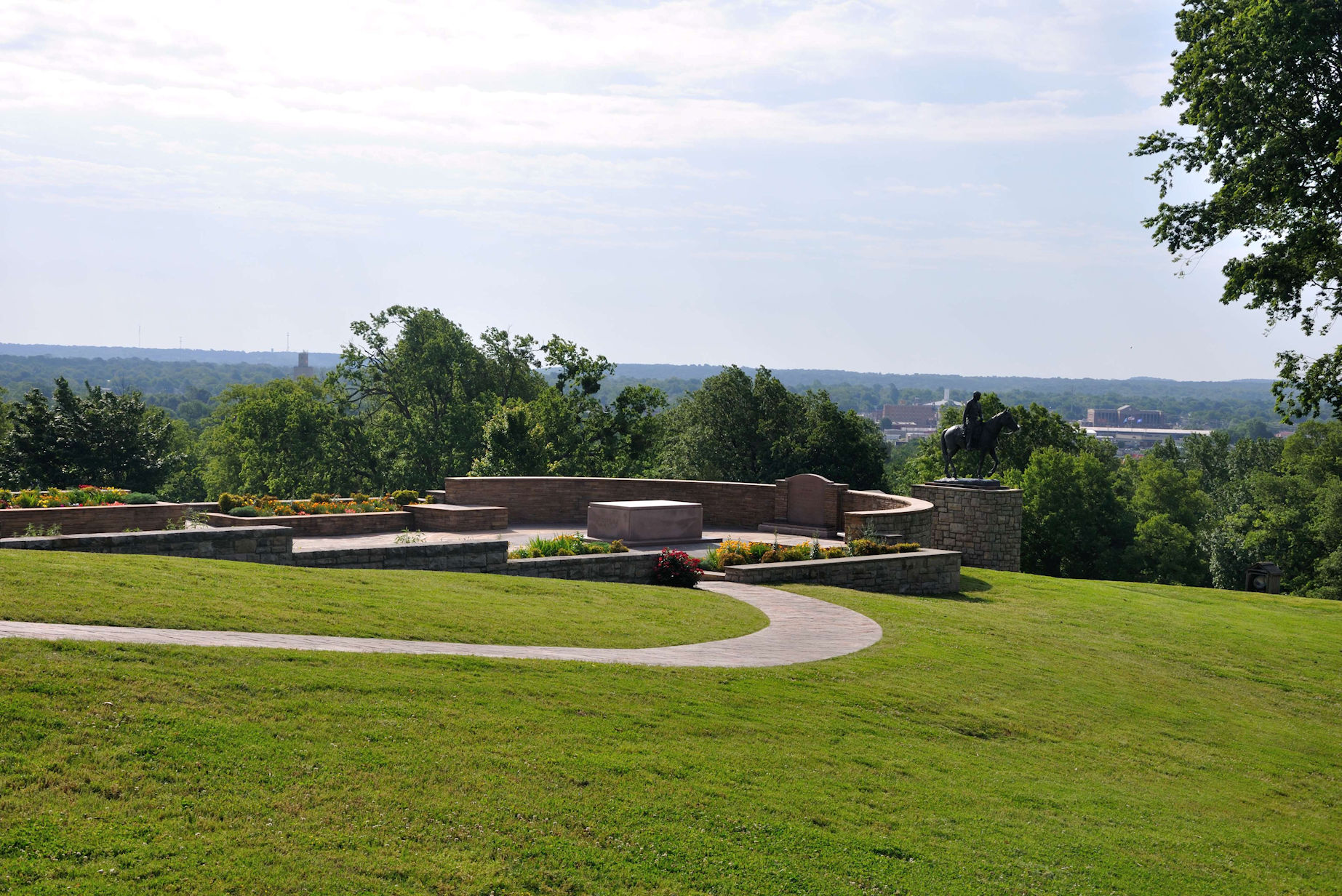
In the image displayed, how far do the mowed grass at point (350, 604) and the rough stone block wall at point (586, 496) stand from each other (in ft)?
33.9

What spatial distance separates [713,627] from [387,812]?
7.77m

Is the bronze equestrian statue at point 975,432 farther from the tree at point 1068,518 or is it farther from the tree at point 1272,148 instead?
the tree at point 1068,518

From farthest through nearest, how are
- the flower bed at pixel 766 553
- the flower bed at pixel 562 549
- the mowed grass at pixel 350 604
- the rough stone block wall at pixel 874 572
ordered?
the flower bed at pixel 766 553 < the rough stone block wall at pixel 874 572 < the flower bed at pixel 562 549 < the mowed grass at pixel 350 604

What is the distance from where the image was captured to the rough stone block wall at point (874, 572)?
18484 mm

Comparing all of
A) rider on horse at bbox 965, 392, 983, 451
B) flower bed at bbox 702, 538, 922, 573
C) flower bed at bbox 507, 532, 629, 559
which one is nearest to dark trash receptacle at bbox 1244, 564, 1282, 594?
rider on horse at bbox 965, 392, 983, 451

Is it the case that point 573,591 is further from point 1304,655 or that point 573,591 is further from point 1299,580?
point 1299,580

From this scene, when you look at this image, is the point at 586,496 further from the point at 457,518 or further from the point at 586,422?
the point at 586,422

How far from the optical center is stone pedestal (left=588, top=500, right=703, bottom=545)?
897 inches

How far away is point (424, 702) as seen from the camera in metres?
8.44

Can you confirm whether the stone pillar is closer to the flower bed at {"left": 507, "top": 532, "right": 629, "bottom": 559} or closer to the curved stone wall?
the curved stone wall

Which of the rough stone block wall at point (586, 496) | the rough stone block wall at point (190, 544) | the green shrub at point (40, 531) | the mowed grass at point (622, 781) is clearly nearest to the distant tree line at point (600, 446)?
the rough stone block wall at point (586, 496)

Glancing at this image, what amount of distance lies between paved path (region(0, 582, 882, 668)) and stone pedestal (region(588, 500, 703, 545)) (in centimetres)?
522

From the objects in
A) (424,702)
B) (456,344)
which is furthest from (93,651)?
(456,344)

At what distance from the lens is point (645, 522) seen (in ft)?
74.9
